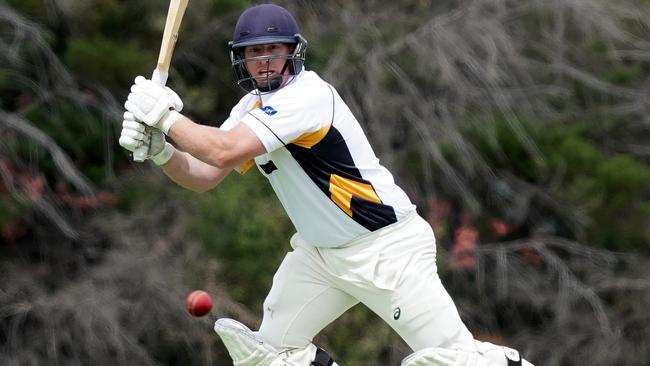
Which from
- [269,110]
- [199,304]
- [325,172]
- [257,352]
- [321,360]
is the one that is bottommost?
[321,360]

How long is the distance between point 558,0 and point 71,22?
421 centimetres

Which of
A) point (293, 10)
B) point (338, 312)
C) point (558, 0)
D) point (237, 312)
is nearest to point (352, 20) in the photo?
point (293, 10)

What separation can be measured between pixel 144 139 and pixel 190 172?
1.90 feet

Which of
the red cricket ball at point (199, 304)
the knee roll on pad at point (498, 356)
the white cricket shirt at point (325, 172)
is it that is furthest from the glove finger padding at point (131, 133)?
the knee roll on pad at point (498, 356)

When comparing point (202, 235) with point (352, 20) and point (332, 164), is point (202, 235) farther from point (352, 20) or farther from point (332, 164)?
point (332, 164)

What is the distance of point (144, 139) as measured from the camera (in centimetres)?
563

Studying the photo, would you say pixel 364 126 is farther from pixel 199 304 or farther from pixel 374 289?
pixel 374 289

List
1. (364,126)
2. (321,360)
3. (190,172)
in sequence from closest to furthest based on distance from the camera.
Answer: (321,360) → (190,172) → (364,126)

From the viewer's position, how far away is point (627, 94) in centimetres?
1254

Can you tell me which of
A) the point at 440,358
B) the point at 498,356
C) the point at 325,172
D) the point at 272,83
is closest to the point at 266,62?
the point at 272,83

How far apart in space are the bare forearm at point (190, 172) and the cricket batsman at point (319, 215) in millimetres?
17

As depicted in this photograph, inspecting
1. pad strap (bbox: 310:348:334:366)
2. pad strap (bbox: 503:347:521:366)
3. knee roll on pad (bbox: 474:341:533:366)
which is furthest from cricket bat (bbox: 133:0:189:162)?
pad strap (bbox: 503:347:521:366)

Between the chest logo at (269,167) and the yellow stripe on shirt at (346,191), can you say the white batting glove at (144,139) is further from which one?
the yellow stripe on shirt at (346,191)

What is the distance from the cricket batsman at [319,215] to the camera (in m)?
5.68
